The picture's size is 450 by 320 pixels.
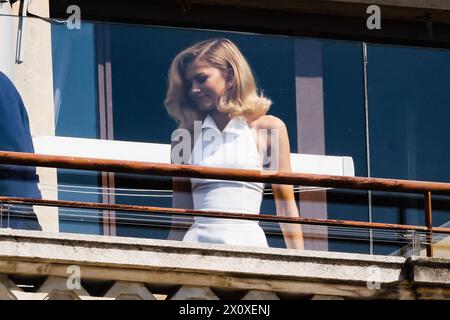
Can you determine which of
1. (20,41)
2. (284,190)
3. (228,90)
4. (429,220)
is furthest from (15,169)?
(429,220)

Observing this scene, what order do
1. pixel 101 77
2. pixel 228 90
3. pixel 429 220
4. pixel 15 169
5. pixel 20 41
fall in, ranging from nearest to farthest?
pixel 15 169 → pixel 429 220 → pixel 228 90 → pixel 20 41 → pixel 101 77

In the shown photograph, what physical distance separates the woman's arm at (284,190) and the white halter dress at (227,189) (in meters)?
0.14

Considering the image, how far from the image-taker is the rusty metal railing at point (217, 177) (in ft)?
44.5

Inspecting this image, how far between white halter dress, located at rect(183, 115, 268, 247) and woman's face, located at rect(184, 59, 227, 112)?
125 millimetres

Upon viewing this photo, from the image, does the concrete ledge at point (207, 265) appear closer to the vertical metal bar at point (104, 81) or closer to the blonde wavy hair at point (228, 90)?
the blonde wavy hair at point (228, 90)

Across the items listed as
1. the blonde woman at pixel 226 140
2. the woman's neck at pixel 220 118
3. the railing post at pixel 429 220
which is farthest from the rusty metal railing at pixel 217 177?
the woman's neck at pixel 220 118

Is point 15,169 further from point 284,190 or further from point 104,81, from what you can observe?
point 104,81

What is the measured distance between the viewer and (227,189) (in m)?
13.9

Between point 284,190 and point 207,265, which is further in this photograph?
point 284,190

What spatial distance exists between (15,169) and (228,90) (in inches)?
57.8

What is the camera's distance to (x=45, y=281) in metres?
13.4

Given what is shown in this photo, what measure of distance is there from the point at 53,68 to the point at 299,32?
2.59m

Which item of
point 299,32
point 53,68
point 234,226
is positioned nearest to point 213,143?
point 234,226

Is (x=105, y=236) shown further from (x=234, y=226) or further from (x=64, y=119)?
(x=64, y=119)
